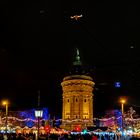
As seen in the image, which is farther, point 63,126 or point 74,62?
point 74,62

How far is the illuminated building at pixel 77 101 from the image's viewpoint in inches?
4958

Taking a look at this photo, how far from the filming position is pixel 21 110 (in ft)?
406

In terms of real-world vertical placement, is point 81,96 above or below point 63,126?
above

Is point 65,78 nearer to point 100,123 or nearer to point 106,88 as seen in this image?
point 100,123

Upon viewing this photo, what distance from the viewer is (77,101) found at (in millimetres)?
126375

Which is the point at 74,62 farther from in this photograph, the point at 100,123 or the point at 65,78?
the point at 100,123

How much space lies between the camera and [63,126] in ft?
414

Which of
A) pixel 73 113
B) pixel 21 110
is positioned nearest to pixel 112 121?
pixel 73 113

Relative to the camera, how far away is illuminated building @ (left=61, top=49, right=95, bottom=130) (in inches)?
4958

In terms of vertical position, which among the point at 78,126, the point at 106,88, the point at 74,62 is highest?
the point at 74,62

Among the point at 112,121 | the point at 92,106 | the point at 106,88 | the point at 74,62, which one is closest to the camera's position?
the point at 106,88

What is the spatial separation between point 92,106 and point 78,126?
8.86 meters

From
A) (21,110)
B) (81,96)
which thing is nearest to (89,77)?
(81,96)

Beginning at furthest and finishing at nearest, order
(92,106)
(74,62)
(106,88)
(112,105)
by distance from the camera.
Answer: (74,62)
(92,106)
(112,105)
(106,88)
